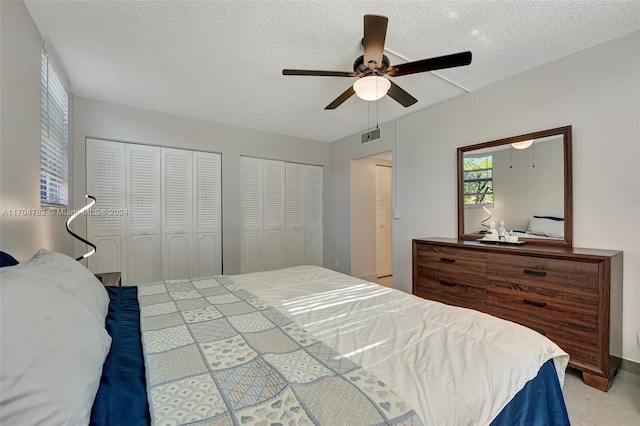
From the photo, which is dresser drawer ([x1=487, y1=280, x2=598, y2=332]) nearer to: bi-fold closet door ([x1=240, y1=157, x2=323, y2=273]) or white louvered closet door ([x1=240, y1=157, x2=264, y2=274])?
bi-fold closet door ([x1=240, y1=157, x2=323, y2=273])

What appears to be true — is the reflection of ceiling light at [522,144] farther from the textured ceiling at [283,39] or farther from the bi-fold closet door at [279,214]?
the bi-fold closet door at [279,214]

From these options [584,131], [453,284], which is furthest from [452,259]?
[584,131]

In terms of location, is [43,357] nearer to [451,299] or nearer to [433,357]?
[433,357]

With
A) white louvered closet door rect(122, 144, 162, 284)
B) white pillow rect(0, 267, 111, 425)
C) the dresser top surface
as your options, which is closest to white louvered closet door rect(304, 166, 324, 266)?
white louvered closet door rect(122, 144, 162, 284)

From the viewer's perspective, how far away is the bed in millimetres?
661

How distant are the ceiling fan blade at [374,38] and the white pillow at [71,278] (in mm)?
1865

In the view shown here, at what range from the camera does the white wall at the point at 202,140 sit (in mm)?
3076

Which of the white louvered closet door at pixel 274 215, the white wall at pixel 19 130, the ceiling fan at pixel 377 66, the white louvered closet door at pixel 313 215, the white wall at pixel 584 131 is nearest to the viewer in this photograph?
the white wall at pixel 19 130

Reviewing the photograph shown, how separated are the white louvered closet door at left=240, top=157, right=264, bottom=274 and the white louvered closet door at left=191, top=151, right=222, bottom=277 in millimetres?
355

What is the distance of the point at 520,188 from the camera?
259cm

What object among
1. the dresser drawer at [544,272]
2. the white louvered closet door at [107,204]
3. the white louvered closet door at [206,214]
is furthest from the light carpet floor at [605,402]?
the white louvered closet door at [107,204]

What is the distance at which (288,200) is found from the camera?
15.1 feet

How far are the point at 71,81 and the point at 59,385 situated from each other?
3282 mm

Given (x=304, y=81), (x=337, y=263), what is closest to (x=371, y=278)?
(x=337, y=263)
